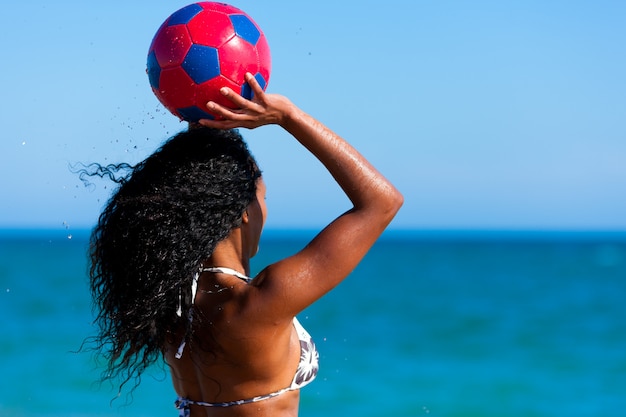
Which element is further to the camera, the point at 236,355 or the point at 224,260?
the point at 224,260

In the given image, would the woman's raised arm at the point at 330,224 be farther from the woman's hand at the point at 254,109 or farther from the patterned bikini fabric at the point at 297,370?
the patterned bikini fabric at the point at 297,370

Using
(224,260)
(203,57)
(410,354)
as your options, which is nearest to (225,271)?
(224,260)

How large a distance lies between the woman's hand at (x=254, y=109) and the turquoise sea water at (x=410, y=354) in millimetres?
3023

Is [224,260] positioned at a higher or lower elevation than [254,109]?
lower

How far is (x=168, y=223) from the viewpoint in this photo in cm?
265

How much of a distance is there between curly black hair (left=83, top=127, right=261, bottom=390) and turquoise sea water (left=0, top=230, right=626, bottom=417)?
2.68 metres

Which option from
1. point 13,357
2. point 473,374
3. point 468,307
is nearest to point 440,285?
point 468,307

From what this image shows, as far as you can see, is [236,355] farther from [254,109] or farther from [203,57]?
Result: [203,57]

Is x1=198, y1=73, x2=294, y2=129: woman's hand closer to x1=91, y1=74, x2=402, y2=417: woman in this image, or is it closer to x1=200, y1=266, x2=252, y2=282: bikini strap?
x1=91, y1=74, x2=402, y2=417: woman

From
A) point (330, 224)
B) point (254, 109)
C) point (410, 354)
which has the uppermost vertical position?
point (410, 354)

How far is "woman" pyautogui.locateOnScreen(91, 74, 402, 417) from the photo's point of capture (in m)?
2.50

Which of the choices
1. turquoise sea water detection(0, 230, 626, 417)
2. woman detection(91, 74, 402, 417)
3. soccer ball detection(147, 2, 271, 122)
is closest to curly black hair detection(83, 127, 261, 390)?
woman detection(91, 74, 402, 417)

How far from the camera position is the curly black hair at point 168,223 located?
2.65 meters

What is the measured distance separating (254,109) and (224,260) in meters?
0.46
